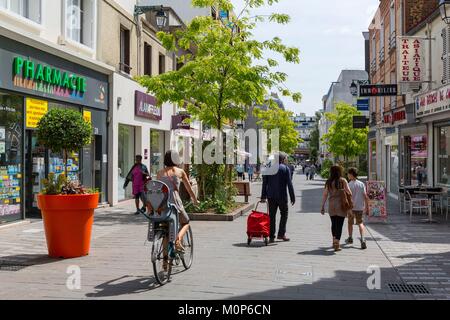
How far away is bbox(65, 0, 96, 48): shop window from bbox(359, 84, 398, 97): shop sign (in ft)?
33.7

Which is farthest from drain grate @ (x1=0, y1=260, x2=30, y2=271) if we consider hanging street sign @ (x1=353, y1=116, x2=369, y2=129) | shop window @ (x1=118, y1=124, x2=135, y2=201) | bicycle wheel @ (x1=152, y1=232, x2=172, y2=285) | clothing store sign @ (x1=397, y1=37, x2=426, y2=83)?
hanging street sign @ (x1=353, y1=116, x2=369, y2=129)

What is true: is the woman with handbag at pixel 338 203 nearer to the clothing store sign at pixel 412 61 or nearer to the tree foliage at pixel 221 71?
the tree foliage at pixel 221 71

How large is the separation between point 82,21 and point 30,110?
14.8ft

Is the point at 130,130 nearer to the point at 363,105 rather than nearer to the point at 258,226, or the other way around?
the point at 258,226

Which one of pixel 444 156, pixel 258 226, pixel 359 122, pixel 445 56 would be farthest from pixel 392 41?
pixel 258 226

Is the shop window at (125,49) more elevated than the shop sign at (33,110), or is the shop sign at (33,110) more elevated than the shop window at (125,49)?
the shop window at (125,49)

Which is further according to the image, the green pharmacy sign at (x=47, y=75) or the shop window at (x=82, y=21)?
the shop window at (x=82, y=21)

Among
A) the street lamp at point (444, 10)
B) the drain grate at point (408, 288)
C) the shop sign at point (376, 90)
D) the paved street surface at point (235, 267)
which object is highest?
the street lamp at point (444, 10)

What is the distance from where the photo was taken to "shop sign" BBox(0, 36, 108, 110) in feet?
39.3

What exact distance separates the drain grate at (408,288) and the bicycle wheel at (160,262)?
2833 mm

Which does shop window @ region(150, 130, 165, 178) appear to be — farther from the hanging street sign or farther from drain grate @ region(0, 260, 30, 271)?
drain grate @ region(0, 260, 30, 271)

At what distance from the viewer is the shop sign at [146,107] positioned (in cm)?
2056

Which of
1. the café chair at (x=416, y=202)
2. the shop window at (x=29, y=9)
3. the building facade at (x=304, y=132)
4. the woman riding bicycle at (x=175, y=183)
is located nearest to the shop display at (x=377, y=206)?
the café chair at (x=416, y=202)
